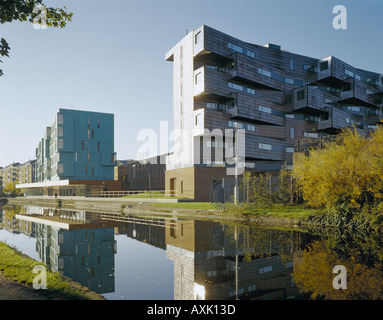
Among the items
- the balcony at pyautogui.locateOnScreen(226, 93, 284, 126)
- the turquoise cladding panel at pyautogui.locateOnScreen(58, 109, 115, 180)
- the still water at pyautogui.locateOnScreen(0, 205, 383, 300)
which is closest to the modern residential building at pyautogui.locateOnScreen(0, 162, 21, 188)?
the turquoise cladding panel at pyautogui.locateOnScreen(58, 109, 115, 180)

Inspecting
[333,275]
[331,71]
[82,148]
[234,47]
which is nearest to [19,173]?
[82,148]

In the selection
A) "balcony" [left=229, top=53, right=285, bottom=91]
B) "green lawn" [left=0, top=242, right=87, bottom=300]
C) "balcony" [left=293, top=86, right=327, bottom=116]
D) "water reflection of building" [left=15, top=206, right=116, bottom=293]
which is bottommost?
"water reflection of building" [left=15, top=206, right=116, bottom=293]

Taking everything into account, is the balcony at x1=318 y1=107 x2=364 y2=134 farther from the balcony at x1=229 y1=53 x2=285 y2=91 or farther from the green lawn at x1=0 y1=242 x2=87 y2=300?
the green lawn at x1=0 y1=242 x2=87 y2=300

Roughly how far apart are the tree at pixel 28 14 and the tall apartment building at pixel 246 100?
36845 mm

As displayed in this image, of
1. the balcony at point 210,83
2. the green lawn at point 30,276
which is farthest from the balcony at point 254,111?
the green lawn at point 30,276

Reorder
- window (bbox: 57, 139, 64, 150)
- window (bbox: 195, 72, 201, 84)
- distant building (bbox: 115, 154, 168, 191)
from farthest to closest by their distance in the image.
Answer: distant building (bbox: 115, 154, 168, 191) < window (bbox: 57, 139, 64, 150) < window (bbox: 195, 72, 201, 84)

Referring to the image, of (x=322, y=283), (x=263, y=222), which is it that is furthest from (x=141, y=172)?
(x=322, y=283)

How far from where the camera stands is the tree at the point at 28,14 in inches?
290

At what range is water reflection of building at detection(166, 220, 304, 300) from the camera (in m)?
8.07

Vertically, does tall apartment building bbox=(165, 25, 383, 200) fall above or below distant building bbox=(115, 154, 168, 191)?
above

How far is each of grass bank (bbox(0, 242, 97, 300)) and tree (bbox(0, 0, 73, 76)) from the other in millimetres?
4990

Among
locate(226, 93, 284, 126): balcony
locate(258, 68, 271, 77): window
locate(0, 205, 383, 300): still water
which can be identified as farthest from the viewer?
Result: locate(258, 68, 271, 77): window

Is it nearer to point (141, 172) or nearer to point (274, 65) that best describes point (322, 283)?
point (274, 65)

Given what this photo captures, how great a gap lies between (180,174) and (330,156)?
30.4m
